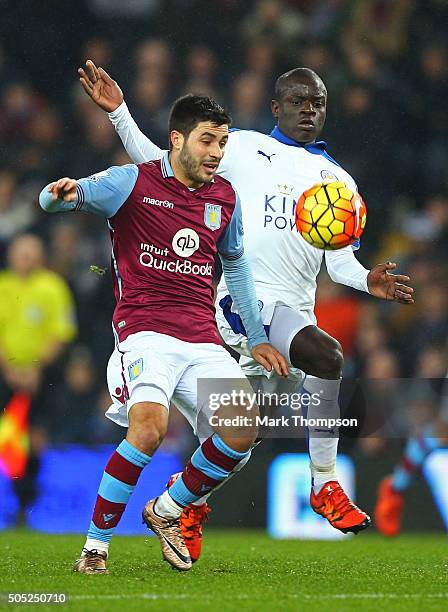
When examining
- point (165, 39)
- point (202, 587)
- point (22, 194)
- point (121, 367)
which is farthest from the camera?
point (165, 39)

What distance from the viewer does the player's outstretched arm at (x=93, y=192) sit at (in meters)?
4.88

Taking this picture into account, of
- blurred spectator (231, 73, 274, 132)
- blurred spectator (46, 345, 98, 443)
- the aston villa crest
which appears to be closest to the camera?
the aston villa crest

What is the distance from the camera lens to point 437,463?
8508 millimetres

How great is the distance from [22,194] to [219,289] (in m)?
4.26

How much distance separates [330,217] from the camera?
18.7 ft

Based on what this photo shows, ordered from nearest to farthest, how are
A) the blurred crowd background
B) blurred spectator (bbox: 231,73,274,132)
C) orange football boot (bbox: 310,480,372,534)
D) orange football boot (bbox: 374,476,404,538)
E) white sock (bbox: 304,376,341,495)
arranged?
orange football boot (bbox: 310,480,372,534)
white sock (bbox: 304,376,341,495)
orange football boot (bbox: 374,476,404,538)
the blurred crowd background
blurred spectator (bbox: 231,73,274,132)

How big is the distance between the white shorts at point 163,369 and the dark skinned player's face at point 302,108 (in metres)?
1.59

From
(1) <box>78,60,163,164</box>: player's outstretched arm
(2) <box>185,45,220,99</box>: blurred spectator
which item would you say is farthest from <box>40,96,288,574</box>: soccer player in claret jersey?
(2) <box>185,45,220,99</box>: blurred spectator

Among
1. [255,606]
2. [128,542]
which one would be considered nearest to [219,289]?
[128,542]

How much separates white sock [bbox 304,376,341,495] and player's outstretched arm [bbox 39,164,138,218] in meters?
1.55

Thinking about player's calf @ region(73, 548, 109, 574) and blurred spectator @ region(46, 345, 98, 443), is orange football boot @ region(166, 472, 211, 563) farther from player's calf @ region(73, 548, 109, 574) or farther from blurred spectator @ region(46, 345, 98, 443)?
blurred spectator @ region(46, 345, 98, 443)

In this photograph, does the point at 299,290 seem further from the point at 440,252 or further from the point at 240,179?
the point at 440,252

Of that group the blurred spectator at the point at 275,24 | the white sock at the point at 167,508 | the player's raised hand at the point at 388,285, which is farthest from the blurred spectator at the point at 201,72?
the white sock at the point at 167,508

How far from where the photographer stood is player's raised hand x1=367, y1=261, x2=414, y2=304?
5.77m
